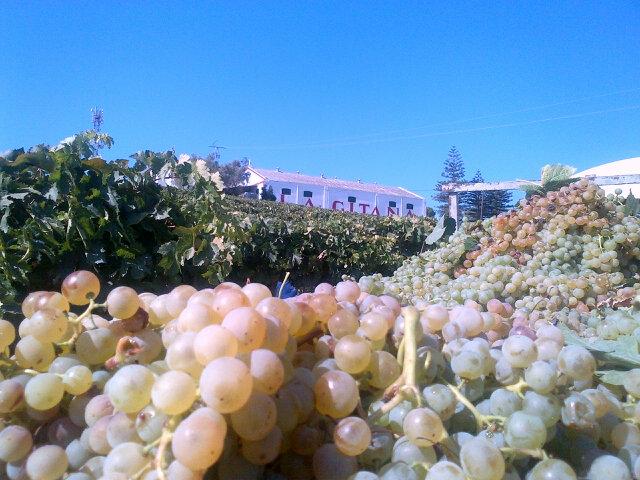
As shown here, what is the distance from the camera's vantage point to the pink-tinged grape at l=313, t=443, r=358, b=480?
0.73m

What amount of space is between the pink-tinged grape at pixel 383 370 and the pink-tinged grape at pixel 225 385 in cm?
24

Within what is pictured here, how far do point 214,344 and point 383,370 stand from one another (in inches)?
11.4

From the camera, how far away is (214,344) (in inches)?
28.3

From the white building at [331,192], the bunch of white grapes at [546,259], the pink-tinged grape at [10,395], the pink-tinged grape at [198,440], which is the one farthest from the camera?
the white building at [331,192]

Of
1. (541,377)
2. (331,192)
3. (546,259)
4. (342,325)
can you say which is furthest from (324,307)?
(331,192)

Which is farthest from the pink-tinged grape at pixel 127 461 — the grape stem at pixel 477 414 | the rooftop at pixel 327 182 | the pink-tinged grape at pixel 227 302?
the rooftop at pixel 327 182

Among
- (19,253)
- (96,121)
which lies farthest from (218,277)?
(96,121)

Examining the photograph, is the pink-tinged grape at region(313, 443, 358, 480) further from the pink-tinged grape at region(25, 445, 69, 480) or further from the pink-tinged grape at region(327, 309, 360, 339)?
the pink-tinged grape at region(25, 445, 69, 480)

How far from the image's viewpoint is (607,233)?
102 inches

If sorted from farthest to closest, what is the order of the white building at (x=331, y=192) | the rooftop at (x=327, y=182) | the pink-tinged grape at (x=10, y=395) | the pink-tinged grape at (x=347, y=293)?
the rooftop at (x=327, y=182), the white building at (x=331, y=192), the pink-tinged grape at (x=347, y=293), the pink-tinged grape at (x=10, y=395)

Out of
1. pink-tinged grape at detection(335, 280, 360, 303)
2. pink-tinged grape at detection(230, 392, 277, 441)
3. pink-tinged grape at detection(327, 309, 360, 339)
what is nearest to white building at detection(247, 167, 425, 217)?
pink-tinged grape at detection(335, 280, 360, 303)

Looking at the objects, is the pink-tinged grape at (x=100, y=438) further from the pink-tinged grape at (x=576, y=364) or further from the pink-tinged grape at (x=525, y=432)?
the pink-tinged grape at (x=576, y=364)

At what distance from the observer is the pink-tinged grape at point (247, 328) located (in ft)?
2.44

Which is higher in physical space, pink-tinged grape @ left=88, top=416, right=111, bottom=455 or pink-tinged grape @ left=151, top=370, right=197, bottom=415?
pink-tinged grape @ left=151, top=370, right=197, bottom=415
